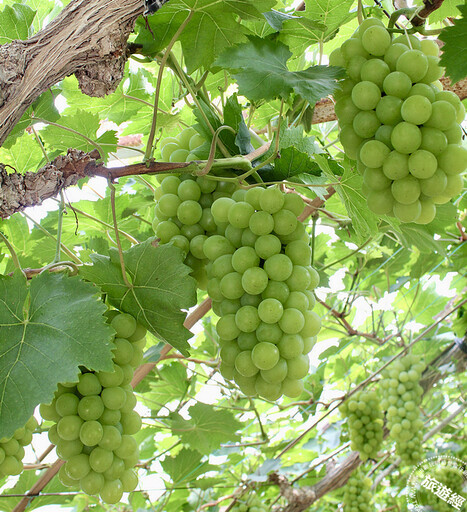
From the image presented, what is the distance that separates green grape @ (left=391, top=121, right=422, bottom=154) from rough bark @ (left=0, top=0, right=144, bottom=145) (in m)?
0.49

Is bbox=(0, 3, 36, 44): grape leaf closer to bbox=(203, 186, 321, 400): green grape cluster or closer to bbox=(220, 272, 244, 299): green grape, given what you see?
bbox=(203, 186, 321, 400): green grape cluster

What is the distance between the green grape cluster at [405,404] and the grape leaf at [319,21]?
2.17 metres

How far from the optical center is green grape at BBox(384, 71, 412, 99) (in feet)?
2.52

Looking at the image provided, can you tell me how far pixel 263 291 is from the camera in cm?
88

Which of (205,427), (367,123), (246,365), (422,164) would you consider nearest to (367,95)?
(367,123)

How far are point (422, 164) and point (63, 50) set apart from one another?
24.3 inches

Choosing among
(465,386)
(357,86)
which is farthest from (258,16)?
(465,386)

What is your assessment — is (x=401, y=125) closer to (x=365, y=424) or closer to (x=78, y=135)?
(x=78, y=135)

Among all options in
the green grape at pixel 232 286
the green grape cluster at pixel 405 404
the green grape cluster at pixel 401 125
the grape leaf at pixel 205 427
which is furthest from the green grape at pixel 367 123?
the green grape cluster at pixel 405 404

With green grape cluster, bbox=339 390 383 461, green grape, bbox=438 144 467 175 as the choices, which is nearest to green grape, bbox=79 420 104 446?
green grape, bbox=438 144 467 175

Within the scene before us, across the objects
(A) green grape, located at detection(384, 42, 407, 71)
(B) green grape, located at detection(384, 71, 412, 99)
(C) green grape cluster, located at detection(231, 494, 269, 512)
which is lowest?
(C) green grape cluster, located at detection(231, 494, 269, 512)

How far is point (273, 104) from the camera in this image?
4.94 feet

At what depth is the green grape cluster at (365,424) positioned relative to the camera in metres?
2.73

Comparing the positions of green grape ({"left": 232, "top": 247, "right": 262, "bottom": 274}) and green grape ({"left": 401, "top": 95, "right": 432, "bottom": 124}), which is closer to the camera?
green grape ({"left": 401, "top": 95, "right": 432, "bottom": 124})
